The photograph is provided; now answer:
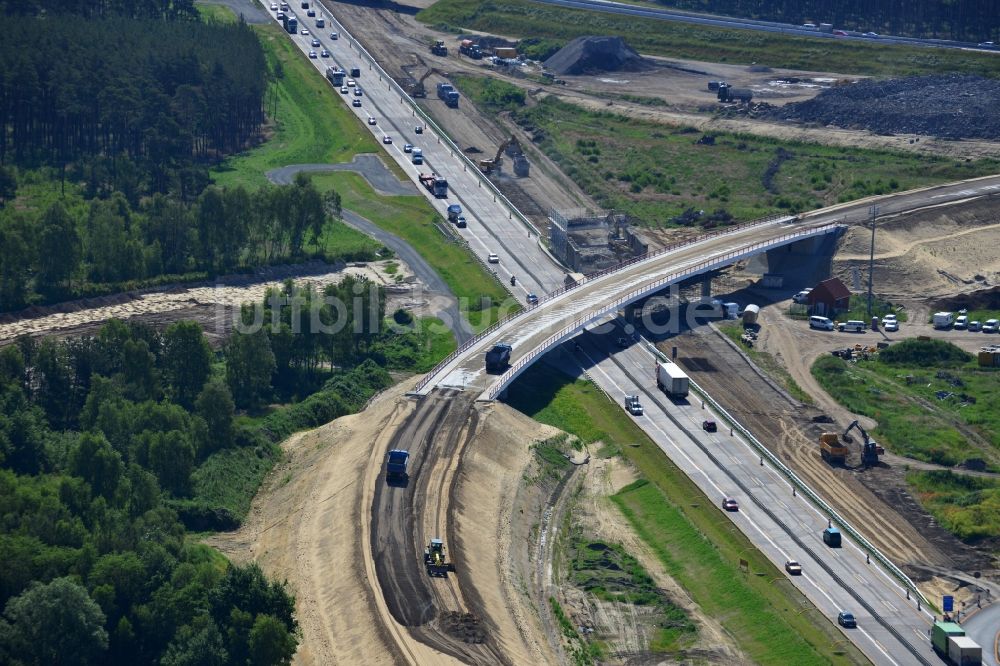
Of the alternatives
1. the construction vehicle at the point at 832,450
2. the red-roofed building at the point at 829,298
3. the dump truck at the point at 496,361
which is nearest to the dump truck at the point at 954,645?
the construction vehicle at the point at 832,450

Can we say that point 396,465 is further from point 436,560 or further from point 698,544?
point 698,544

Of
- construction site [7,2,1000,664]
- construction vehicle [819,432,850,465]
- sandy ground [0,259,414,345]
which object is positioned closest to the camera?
construction site [7,2,1000,664]

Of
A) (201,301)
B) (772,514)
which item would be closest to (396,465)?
(772,514)

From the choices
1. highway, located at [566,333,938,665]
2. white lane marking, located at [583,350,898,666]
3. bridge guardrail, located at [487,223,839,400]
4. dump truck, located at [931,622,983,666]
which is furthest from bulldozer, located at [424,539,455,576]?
dump truck, located at [931,622,983,666]

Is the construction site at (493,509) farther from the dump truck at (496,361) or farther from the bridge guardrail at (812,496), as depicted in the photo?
the dump truck at (496,361)

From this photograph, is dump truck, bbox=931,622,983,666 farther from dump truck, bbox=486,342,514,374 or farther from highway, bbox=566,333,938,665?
dump truck, bbox=486,342,514,374

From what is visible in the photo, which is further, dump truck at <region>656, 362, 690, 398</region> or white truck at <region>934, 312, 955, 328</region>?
white truck at <region>934, 312, 955, 328</region>

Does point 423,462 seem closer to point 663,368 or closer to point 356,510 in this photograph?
point 356,510
